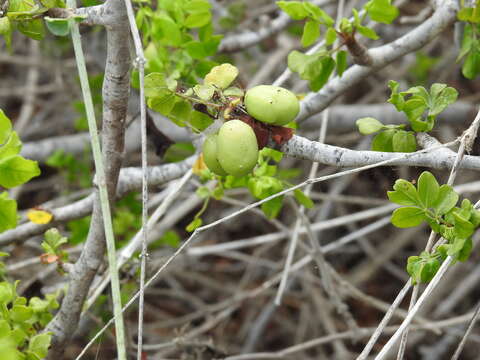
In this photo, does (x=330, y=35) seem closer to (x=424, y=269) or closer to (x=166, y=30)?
(x=166, y=30)

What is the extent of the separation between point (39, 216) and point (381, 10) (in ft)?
2.91

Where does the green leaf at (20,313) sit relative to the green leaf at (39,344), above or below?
above

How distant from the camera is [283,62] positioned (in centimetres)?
280

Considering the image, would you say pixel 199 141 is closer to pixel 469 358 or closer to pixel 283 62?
pixel 283 62

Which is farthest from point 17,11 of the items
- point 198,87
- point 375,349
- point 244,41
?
point 375,349

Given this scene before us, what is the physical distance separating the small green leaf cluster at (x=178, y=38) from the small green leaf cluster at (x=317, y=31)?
23 cm

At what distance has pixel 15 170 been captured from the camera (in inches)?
43.8

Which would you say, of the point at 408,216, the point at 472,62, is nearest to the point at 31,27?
the point at 408,216

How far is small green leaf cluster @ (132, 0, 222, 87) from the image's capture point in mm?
1501

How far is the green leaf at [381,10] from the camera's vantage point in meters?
1.38

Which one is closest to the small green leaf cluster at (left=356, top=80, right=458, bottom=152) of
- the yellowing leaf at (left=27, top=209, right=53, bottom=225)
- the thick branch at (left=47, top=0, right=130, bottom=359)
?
the thick branch at (left=47, top=0, right=130, bottom=359)

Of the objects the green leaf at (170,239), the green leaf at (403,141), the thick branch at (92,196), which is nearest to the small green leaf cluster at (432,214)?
the green leaf at (403,141)

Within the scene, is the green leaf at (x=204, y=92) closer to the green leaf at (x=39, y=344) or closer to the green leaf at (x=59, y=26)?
the green leaf at (x=59, y=26)

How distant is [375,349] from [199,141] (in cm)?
133
